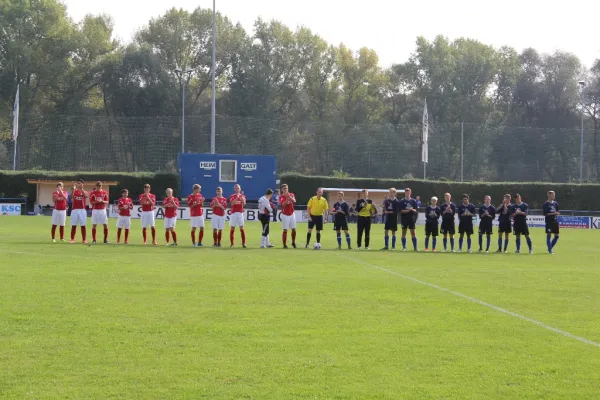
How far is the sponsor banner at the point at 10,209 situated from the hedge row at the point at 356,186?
12.0 feet

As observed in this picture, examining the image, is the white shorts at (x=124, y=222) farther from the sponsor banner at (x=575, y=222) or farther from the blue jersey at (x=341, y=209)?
the sponsor banner at (x=575, y=222)

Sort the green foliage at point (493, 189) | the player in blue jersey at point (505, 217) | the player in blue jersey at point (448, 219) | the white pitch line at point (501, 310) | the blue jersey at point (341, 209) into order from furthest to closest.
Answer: the green foliage at point (493, 189), the player in blue jersey at point (505, 217), the player in blue jersey at point (448, 219), the blue jersey at point (341, 209), the white pitch line at point (501, 310)

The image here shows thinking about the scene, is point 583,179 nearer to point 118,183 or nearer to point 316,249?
point 118,183

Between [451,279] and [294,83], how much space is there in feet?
211

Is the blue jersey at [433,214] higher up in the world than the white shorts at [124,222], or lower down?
higher up

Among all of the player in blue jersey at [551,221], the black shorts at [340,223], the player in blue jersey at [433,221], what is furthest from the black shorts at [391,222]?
the player in blue jersey at [551,221]

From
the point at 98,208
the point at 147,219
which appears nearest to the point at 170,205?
the point at 147,219

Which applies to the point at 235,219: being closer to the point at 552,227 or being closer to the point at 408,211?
the point at 408,211

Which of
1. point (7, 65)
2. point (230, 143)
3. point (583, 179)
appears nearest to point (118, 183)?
point (230, 143)

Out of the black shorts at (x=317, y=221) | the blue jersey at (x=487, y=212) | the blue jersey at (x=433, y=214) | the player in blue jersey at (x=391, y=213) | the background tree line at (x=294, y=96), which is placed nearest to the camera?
the black shorts at (x=317, y=221)

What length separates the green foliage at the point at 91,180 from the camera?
176 ft

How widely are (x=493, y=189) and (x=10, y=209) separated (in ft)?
107

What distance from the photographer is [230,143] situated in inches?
2424

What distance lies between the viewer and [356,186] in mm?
56719
